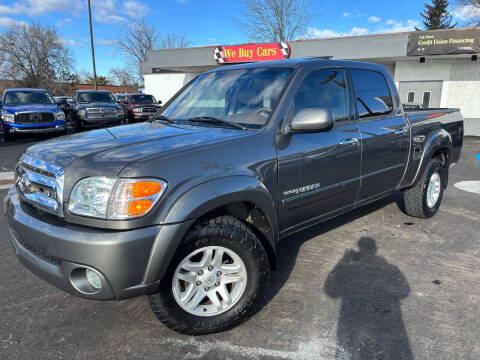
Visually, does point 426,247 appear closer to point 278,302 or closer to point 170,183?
point 278,302

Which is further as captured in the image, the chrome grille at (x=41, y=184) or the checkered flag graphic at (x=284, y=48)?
the checkered flag graphic at (x=284, y=48)

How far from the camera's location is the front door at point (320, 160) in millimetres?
2705

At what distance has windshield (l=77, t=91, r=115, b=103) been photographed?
14.7 m

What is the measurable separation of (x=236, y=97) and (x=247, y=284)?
5.16 feet

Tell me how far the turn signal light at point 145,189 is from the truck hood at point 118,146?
140 millimetres

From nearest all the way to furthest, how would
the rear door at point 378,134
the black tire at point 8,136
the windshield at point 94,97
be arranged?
the rear door at point 378,134 < the black tire at point 8,136 < the windshield at point 94,97

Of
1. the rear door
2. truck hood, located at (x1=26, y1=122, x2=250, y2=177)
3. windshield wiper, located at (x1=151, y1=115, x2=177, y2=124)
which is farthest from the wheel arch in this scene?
the rear door

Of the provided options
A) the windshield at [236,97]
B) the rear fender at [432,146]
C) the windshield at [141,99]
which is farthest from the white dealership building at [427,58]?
the windshield at [236,97]

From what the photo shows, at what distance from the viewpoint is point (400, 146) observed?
3.85m

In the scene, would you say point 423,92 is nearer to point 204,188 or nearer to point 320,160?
point 320,160

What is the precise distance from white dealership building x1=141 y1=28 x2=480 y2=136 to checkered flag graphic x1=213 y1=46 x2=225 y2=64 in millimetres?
4037

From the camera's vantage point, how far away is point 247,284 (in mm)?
2463

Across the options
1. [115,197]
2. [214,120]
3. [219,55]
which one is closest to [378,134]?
[214,120]

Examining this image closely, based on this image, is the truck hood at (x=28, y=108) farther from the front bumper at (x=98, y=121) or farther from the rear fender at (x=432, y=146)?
the rear fender at (x=432, y=146)
